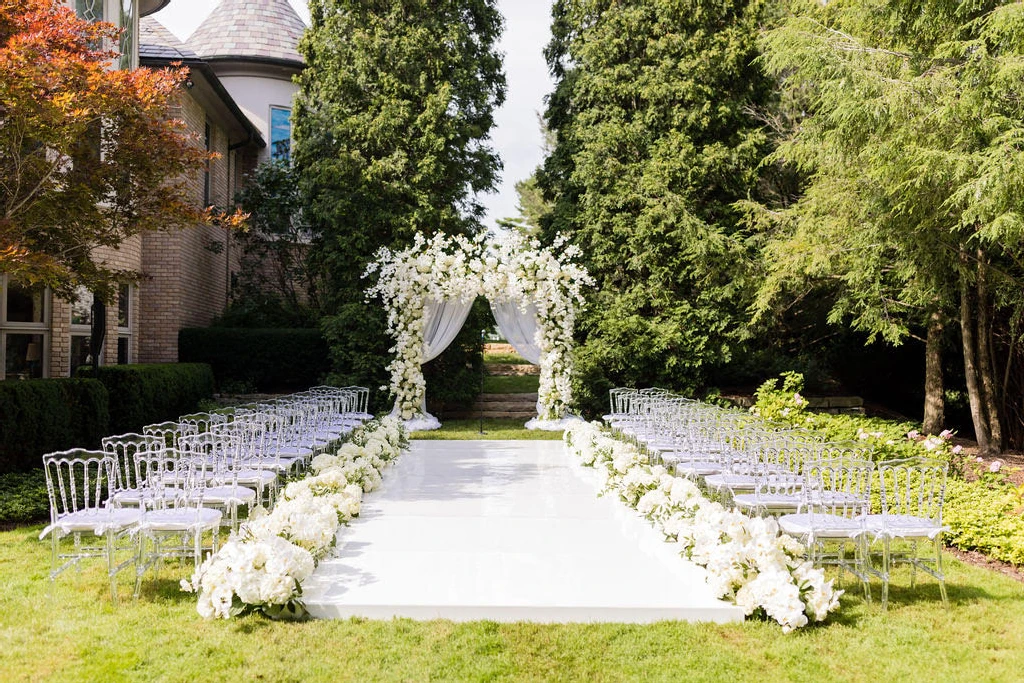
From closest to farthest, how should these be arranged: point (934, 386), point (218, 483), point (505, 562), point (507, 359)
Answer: point (505, 562) < point (218, 483) < point (934, 386) < point (507, 359)

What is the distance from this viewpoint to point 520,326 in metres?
17.0

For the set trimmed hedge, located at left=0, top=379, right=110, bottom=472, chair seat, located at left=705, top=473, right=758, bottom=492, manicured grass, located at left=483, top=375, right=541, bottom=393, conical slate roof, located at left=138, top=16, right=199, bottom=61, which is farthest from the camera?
manicured grass, located at left=483, top=375, right=541, bottom=393

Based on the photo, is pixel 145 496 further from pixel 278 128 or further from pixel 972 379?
pixel 278 128

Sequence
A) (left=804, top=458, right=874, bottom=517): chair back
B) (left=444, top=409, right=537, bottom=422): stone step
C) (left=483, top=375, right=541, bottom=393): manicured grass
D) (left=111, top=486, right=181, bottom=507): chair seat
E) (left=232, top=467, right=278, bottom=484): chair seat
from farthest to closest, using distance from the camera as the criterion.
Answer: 1. (left=483, top=375, right=541, bottom=393): manicured grass
2. (left=444, top=409, right=537, bottom=422): stone step
3. (left=232, top=467, right=278, bottom=484): chair seat
4. (left=111, top=486, right=181, bottom=507): chair seat
5. (left=804, top=458, right=874, bottom=517): chair back

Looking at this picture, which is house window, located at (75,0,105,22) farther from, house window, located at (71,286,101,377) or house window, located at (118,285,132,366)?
house window, located at (118,285,132,366)

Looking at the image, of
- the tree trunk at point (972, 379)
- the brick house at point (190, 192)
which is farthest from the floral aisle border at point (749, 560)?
the tree trunk at point (972, 379)

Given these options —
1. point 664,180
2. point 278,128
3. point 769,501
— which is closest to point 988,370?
point 664,180

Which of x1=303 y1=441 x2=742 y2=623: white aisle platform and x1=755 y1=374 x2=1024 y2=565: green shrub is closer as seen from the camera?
x1=303 y1=441 x2=742 y2=623: white aisle platform

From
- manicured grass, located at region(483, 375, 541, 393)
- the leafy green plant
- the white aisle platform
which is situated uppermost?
manicured grass, located at region(483, 375, 541, 393)

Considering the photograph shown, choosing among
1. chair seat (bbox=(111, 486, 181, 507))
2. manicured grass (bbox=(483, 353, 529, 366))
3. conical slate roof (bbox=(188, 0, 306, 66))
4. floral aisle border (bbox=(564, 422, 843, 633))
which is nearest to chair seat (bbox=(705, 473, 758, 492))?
floral aisle border (bbox=(564, 422, 843, 633))

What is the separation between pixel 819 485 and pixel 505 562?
7.91ft

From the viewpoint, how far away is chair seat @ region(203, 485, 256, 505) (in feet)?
21.9

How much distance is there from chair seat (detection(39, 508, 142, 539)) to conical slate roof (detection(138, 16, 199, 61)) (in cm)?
1269

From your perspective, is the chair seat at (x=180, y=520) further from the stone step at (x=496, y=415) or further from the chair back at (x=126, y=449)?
the stone step at (x=496, y=415)
